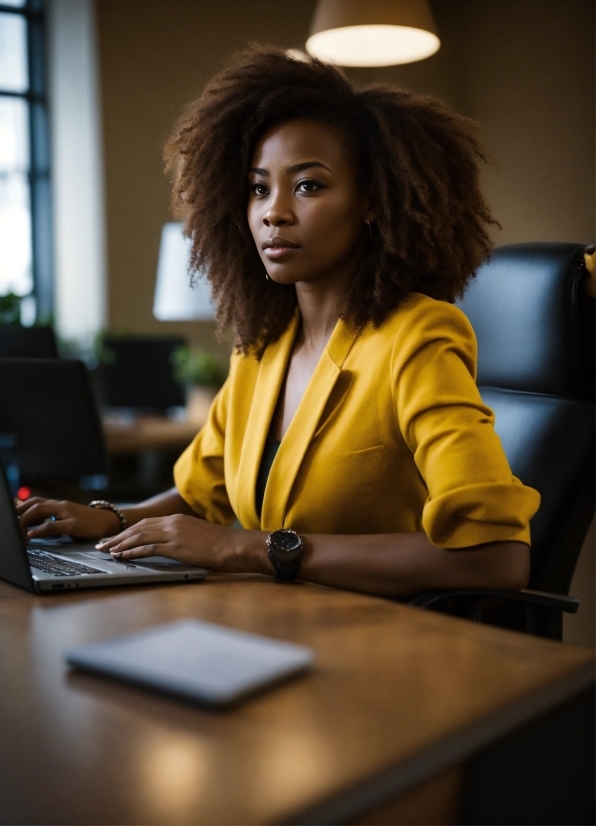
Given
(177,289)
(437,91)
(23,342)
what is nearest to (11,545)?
(23,342)

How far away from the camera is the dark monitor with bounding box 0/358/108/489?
1688mm

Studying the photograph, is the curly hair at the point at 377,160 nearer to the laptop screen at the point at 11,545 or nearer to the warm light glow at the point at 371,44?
the laptop screen at the point at 11,545

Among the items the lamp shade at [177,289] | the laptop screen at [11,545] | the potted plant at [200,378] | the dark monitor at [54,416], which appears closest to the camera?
the laptop screen at [11,545]

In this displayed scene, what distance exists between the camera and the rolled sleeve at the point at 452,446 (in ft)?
3.82

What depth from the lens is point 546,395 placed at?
1608mm

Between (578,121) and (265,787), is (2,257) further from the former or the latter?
(265,787)

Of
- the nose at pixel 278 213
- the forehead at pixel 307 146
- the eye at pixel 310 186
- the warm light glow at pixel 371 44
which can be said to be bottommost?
the nose at pixel 278 213

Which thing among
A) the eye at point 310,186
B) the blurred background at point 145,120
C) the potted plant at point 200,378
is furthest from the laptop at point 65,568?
the blurred background at point 145,120

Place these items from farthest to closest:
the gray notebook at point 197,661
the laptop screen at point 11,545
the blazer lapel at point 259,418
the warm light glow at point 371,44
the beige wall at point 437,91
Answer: the beige wall at point 437,91
the warm light glow at point 371,44
the blazer lapel at point 259,418
the laptop screen at point 11,545
the gray notebook at point 197,661

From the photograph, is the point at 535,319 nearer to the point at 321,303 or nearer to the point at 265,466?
the point at 321,303

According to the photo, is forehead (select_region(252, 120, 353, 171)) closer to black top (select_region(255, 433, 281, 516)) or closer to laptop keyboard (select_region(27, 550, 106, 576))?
black top (select_region(255, 433, 281, 516))

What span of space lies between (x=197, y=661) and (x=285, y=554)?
0.44 m

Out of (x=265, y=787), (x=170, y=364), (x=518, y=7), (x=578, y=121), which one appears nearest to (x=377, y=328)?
(x=265, y=787)

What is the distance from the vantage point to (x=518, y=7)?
195 inches
